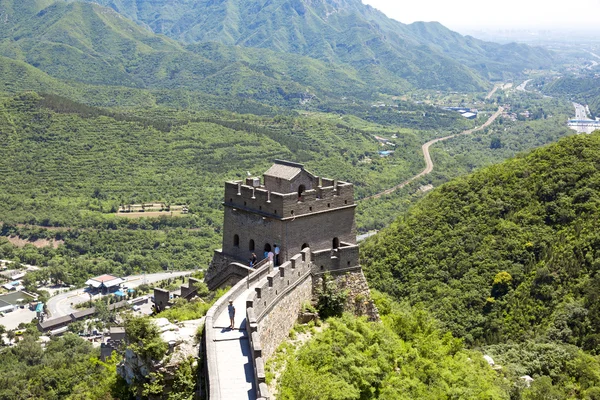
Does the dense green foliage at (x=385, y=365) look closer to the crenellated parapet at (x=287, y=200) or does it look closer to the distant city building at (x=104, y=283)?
the crenellated parapet at (x=287, y=200)

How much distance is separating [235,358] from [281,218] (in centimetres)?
833

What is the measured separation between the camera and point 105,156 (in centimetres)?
18512

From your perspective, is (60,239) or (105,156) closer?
(60,239)

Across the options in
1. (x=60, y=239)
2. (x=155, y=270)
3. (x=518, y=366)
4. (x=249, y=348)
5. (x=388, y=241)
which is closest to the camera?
(x=249, y=348)

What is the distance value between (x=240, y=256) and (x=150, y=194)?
138 meters

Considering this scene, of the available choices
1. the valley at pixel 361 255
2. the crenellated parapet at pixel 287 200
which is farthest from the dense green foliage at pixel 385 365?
the crenellated parapet at pixel 287 200

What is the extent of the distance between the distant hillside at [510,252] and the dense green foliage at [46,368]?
2823 centimetres

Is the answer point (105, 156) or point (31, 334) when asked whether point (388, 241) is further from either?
point (105, 156)

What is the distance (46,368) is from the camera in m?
69.6

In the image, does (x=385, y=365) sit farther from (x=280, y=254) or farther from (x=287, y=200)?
(x=287, y=200)

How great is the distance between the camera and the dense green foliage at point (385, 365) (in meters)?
24.6

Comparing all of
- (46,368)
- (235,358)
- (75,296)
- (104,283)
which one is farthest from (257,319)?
(75,296)

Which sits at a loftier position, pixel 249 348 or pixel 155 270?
pixel 249 348

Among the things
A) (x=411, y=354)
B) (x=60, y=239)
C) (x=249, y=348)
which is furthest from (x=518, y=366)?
(x=60, y=239)
